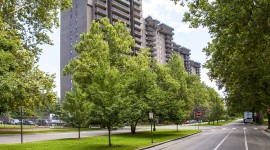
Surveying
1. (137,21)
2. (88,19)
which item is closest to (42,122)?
(88,19)

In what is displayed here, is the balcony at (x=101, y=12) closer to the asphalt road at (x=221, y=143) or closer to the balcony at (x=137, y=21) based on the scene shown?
the balcony at (x=137, y=21)

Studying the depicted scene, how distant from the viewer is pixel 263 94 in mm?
36938

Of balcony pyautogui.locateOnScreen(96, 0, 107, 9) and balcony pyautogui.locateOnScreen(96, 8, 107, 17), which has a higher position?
A: balcony pyautogui.locateOnScreen(96, 0, 107, 9)

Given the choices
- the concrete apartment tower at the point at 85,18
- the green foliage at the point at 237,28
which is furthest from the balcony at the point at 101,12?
the green foliage at the point at 237,28

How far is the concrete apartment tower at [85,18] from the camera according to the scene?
320ft

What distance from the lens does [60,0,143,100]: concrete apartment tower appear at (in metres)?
97.6

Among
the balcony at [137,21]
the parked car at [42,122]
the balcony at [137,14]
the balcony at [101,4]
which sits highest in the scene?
the balcony at [137,14]

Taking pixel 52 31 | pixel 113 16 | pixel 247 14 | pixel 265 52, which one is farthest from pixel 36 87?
pixel 113 16

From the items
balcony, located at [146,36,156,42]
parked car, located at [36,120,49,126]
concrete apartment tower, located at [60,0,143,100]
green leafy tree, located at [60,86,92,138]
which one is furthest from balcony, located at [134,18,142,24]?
green leafy tree, located at [60,86,92,138]

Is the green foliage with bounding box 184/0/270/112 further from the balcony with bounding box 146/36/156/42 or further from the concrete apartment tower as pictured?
the balcony with bounding box 146/36/156/42

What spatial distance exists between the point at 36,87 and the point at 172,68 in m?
49.3

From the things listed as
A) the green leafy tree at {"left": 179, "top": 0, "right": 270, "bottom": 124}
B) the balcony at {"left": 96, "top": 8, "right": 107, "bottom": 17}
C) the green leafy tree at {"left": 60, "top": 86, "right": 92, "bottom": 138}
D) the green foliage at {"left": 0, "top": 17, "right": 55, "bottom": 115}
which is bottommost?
the green leafy tree at {"left": 60, "top": 86, "right": 92, "bottom": 138}

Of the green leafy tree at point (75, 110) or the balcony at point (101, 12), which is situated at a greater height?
the balcony at point (101, 12)

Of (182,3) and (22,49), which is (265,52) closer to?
(182,3)
